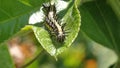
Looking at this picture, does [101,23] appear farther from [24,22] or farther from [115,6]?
[24,22]

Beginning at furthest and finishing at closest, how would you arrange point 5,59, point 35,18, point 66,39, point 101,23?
point 101,23, point 5,59, point 35,18, point 66,39

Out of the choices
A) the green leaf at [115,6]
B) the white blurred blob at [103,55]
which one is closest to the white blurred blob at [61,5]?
the green leaf at [115,6]

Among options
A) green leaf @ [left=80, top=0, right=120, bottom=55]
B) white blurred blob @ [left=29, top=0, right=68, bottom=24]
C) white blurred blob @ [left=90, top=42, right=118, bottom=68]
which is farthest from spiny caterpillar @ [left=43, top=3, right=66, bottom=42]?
white blurred blob @ [left=90, top=42, right=118, bottom=68]

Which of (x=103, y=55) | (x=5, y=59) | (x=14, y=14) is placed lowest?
(x=103, y=55)

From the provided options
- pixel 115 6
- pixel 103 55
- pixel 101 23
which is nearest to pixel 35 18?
pixel 115 6

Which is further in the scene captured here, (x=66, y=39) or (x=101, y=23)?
(x=101, y=23)

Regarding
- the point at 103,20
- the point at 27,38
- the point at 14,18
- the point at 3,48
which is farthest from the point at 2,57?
the point at 27,38

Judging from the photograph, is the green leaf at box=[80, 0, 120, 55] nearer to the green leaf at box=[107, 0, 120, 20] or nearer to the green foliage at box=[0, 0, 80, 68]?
the green leaf at box=[107, 0, 120, 20]
